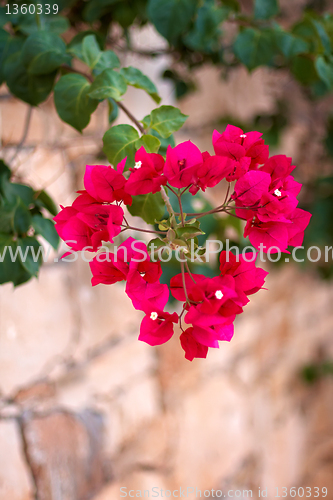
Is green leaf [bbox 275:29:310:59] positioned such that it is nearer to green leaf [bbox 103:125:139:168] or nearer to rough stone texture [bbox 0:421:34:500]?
green leaf [bbox 103:125:139:168]

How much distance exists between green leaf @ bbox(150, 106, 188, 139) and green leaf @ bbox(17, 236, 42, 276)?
199 mm

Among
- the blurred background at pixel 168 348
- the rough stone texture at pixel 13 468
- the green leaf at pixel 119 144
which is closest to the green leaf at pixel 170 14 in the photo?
the blurred background at pixel 168 348

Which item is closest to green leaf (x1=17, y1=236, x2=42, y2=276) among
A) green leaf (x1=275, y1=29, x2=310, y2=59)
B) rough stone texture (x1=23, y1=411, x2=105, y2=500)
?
rough stone texture (x1=23, y1=411, x2=105, y2=500)

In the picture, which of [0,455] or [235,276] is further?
[0,455]

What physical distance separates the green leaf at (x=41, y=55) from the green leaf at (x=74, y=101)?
39 mm

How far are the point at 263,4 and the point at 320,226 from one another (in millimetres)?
575

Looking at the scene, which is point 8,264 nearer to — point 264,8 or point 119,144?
point 119,144

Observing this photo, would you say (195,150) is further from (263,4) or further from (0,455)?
(0,455)

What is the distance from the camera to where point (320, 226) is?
1010 mm

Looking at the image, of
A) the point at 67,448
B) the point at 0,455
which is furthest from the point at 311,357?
the point at 0,455

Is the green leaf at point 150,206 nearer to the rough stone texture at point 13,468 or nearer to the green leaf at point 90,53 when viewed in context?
the green leaf at point 90,53

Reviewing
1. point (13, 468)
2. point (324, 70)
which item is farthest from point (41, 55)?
point (13, 468)

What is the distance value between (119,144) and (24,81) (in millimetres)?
202

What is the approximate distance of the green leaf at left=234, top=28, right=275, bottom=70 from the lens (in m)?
0.59
